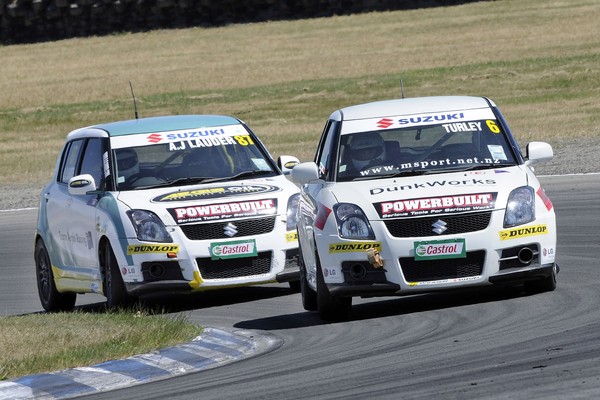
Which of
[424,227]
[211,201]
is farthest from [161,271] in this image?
[424,227]

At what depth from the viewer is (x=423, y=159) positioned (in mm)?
10609

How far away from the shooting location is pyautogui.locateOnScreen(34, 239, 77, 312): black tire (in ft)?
42.6

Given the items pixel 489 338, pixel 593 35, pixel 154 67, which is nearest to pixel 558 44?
pixel 593 35

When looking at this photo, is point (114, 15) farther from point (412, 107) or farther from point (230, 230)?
point (412, 107)

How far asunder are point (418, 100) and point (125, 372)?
4088mm

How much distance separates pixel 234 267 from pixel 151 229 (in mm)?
690

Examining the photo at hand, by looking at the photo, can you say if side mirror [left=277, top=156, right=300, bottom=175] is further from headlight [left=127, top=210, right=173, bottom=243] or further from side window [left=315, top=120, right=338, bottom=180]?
headlight [left=127, top=210, right=173, bottom=243]

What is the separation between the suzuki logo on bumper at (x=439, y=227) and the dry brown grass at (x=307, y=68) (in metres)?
15.7

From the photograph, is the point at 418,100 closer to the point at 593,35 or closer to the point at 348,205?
the point at 348,205

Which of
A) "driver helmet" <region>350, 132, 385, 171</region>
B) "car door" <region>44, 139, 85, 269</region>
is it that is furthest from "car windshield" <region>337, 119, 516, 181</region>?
"car door" <region>44, 139, 85, 269</region>

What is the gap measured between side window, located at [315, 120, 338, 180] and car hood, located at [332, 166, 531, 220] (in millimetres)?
463

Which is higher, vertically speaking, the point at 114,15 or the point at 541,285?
the point at 541,285

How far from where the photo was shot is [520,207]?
9.89 meters

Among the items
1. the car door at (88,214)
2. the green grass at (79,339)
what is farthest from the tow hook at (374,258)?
the car door at (88,214)
